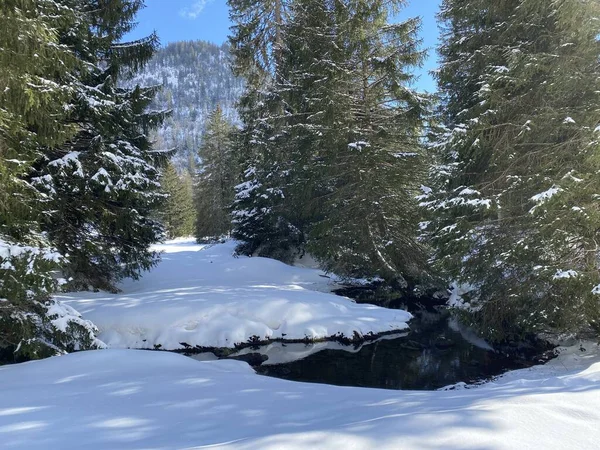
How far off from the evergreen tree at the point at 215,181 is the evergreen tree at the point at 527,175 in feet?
79.6

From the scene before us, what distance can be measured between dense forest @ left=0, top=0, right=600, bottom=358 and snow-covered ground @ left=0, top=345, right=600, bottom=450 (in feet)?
5.17

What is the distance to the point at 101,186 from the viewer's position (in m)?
9.67

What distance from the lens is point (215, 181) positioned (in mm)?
33219

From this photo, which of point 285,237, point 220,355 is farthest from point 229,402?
point 285,237

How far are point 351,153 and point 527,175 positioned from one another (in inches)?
249

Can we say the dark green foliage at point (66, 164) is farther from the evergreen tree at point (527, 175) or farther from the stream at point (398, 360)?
the evergreen tree at point (527, 175)

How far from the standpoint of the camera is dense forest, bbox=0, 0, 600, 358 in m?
6.21

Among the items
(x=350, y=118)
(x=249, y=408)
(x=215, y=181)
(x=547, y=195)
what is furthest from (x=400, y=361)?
(x=215, y=181)

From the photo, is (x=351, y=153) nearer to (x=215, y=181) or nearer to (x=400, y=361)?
(x=400, y=361)

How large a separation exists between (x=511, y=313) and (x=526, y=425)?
706 centimetres

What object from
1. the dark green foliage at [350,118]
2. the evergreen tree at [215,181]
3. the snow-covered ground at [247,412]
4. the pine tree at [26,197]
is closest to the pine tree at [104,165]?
the pine tree at [26,197]

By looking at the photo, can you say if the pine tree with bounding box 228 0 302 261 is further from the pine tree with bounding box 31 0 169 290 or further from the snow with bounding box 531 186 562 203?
the snow with bounding box 531 186 562 203

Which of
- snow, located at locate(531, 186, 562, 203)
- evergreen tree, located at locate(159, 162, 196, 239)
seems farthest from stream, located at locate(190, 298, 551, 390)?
evergreen tree, located at locate(159, 162, 196, 239)

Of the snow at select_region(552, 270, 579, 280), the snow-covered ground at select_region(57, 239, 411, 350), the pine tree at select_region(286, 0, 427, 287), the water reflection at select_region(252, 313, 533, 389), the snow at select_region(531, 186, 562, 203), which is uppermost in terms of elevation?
the pine tree at select_region(286, 0, 427, 287)
